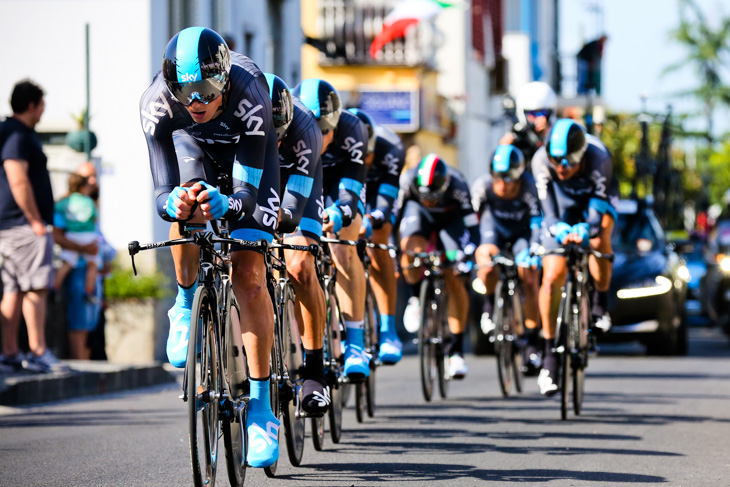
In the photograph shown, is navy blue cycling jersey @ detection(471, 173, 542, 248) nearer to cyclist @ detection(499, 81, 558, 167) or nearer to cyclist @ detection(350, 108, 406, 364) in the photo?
cyclist @ detection(499, 81, 558, 167)

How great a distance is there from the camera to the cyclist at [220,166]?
6758 mm

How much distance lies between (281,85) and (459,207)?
548 centimetres

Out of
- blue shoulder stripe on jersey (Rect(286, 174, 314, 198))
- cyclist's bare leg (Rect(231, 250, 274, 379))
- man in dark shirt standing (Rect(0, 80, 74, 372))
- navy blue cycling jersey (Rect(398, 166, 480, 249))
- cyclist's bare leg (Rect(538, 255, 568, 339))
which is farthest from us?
navy blue cycling jersey (Rect(398, 166, 480, 249))

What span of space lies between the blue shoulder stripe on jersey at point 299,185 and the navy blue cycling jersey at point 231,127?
1.07 metres

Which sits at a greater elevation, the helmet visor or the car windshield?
the helmet visor

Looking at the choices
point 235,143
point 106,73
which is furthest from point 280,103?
point 106,73

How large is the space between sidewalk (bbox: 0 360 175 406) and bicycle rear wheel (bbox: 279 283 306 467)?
3708 mm

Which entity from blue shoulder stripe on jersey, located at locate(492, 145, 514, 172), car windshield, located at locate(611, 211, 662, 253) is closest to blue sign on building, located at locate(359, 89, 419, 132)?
car windshield, located at locate(611, 211, 662, 253)

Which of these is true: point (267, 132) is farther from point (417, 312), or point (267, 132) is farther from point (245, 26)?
point (245, 26)

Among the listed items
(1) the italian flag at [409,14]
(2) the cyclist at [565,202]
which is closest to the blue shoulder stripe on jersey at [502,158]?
(2) the cyclist at [565,202]

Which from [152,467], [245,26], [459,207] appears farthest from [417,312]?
[245,26]

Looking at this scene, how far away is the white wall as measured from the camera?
19891mm

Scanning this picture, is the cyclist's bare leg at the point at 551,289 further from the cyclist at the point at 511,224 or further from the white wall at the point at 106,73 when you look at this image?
the white wall at the point at 106,73

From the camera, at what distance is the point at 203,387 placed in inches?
258
